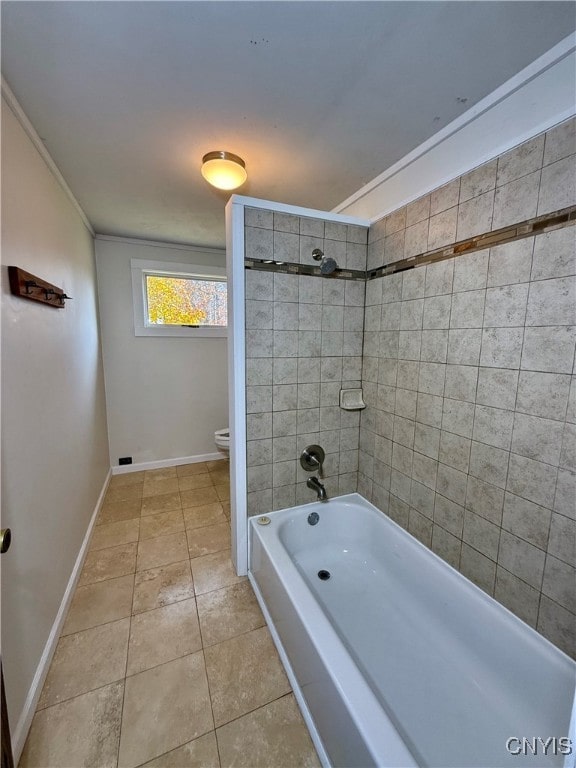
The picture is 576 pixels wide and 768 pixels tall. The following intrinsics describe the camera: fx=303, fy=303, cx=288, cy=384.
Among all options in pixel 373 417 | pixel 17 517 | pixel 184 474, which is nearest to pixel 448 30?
pixel 373 417

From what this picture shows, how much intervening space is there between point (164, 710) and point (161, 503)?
64.6 inches

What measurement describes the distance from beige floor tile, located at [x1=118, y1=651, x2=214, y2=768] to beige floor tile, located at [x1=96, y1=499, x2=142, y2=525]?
4.45 feet

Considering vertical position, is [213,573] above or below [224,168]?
below

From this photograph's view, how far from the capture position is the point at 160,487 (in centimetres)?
297

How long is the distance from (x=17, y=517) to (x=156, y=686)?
920 mm

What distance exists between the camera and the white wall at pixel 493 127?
3.45 ft

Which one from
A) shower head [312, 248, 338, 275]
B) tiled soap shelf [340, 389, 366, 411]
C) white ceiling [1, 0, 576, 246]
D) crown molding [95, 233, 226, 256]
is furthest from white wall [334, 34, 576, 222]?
crown molding [95, 233, 226, 256]

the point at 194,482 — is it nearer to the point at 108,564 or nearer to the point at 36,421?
the point at 108,564

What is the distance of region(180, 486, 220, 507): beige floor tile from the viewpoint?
107 inches

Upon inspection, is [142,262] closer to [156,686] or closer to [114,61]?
[114,61]

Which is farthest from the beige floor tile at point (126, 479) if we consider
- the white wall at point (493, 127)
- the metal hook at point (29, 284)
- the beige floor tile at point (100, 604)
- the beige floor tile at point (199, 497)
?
the white wall at point (493, 127)

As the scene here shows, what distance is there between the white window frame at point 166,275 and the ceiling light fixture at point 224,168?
5.40 feet

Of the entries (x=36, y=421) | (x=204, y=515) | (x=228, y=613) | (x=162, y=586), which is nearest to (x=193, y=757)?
(x=228, y=613)

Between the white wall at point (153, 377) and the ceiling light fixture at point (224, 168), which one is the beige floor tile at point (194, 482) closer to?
the white wall at point (153, 377)
